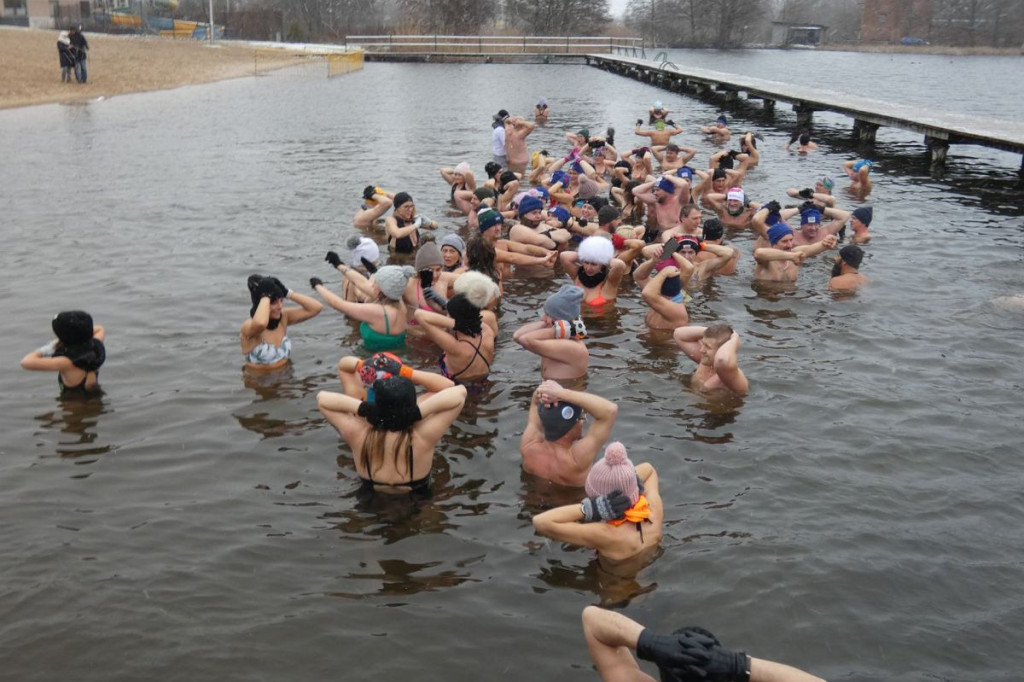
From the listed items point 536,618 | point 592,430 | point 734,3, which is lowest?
point 536,618

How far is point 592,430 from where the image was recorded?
6391 mm

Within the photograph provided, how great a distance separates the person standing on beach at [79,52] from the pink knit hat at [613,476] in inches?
1389

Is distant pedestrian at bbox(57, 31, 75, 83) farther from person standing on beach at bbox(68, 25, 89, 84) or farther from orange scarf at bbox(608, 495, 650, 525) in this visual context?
orange scarf at bbox(608, 495, 650, 525)

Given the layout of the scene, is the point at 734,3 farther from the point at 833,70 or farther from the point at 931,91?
the point at 931,91

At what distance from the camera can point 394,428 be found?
6.20 metres

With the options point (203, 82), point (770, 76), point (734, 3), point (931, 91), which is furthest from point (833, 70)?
point (203, 82)

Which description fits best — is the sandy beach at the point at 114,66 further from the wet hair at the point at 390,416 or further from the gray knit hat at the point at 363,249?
the wet hair at the point at 390,416

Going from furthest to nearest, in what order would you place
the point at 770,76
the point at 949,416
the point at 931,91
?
the point at 770,76 → the point at 931,91 → the point at 949,416

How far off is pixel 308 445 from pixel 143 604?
2279 millimetres

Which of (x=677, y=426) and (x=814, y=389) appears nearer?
(x=677, y=426)

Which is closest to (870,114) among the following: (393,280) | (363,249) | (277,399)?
(363,249)

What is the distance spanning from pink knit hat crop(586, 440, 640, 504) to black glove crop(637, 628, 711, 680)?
5.37 ft

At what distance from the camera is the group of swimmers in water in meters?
5.19

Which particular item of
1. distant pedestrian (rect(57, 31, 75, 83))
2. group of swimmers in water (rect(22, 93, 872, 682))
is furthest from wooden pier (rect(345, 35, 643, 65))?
group of swimmers in water (rect(22, 93, 872, 682))
